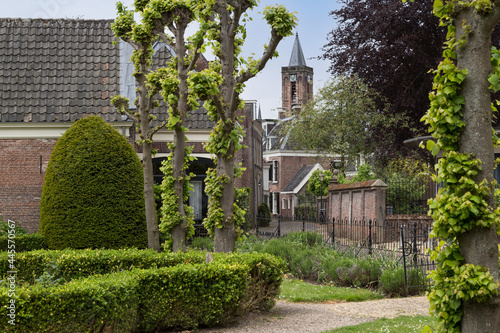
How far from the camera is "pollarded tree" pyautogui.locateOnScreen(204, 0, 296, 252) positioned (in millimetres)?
10523

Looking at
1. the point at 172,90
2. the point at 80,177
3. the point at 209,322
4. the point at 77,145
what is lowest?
the point at 209,322

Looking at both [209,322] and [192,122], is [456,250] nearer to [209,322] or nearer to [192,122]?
[209,322]

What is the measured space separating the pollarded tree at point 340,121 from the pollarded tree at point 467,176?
68.4 feet

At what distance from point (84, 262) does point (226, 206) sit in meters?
2.97

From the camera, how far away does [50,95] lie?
18.4m

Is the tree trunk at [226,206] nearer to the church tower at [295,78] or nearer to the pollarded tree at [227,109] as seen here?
the pollarded tree at [227,109]

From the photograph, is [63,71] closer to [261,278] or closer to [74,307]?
[261,278]

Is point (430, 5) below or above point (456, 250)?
above

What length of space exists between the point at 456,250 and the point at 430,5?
1730 centimetres

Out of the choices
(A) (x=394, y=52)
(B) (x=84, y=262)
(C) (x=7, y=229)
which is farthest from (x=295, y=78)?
(B) (x=84, y=262)

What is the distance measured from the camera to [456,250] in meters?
4.97

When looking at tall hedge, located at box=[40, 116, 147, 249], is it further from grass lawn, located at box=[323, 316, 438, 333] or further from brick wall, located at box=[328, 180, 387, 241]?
grass lawn, located at box=[323, 316, 438, 333]

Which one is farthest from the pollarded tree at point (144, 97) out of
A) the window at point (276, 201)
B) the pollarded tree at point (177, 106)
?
the window at point (276, 201)

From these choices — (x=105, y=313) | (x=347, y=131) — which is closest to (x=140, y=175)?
(x=105, y=313)
